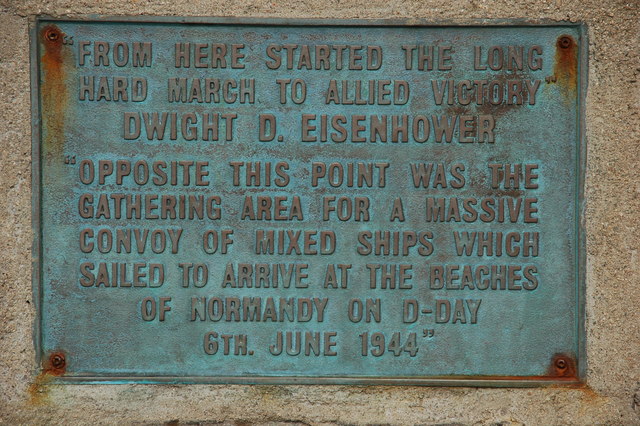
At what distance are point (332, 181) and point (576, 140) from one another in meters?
0.91

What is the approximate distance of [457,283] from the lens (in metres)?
2.38

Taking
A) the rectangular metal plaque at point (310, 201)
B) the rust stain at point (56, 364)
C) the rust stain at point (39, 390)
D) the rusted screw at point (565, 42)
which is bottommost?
the rust stain at point (39, 390)

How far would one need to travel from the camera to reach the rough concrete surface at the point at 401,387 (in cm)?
236

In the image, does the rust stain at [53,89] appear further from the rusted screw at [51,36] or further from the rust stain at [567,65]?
the rust stain at [567,65]

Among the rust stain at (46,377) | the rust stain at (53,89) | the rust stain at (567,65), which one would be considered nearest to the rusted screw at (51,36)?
the rust stain at (53,89)

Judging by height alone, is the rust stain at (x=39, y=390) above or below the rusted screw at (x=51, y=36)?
below

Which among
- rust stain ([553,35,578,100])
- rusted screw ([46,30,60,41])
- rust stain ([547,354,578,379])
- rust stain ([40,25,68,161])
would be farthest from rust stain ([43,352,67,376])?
rust stain ([553,35,578,100])

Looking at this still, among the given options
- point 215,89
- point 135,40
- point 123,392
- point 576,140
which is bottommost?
point 123,392

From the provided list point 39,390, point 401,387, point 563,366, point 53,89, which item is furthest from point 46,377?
point 563,366

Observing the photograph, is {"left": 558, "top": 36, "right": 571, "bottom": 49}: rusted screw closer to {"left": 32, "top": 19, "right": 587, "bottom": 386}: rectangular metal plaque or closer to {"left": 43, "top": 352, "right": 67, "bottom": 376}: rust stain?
{"left": 32, "top": 19, "right": 587, "bottom": 386}: rectangular metal plaque

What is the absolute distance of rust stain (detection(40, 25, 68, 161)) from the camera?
2.37 m

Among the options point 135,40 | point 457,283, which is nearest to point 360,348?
point 457,283

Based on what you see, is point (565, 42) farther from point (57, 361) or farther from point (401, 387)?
point (57, 361)

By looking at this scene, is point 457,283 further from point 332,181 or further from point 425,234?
point 332,181
